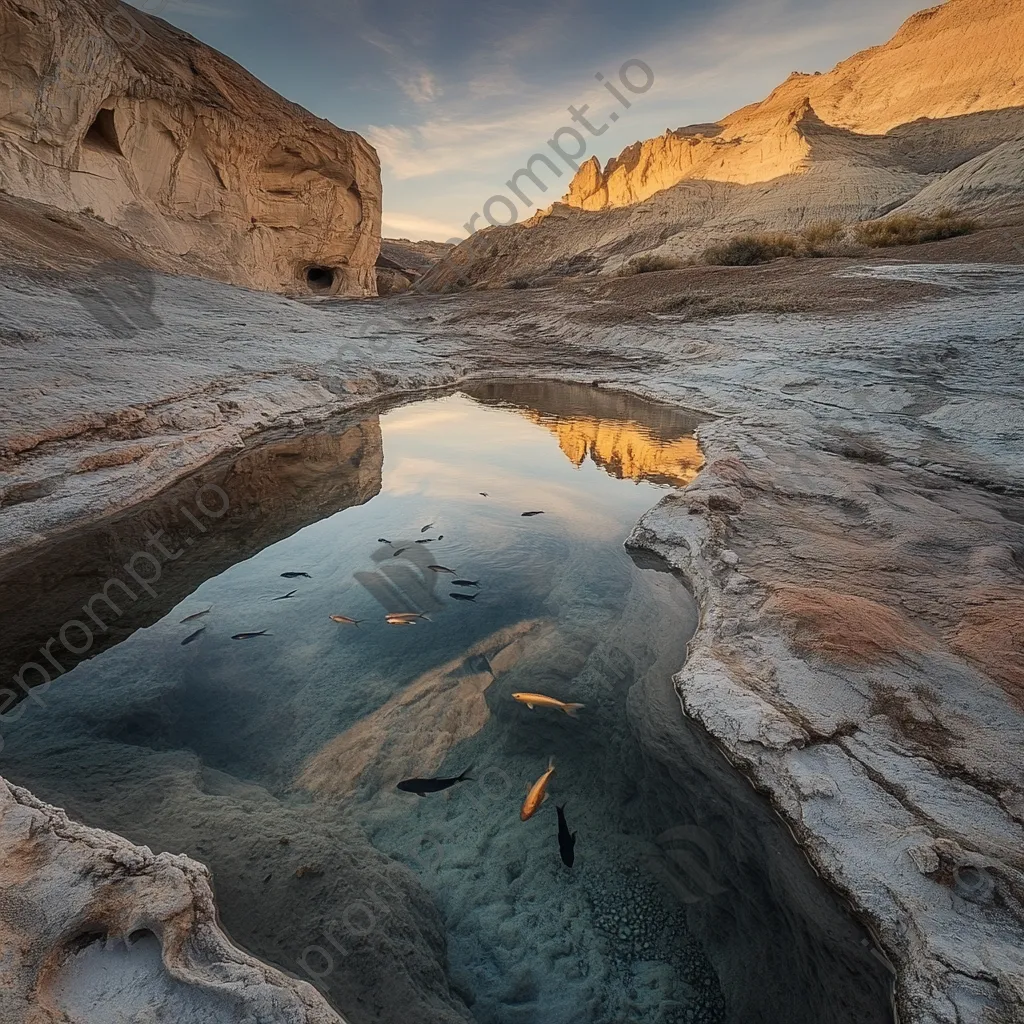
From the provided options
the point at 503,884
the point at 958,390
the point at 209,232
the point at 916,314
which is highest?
the point at 209,232

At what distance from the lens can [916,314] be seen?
984 centimetres

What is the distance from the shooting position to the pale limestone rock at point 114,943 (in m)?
1.25

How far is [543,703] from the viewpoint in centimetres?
279

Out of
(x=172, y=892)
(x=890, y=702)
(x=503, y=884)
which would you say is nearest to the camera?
(x=172, y=892)

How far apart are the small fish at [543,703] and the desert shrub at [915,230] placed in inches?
788

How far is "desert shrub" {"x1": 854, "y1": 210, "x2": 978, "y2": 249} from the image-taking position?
1604 centimetres

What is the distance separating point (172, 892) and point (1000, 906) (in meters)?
2.44

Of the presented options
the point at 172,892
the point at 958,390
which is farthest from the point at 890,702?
the point at 958,390

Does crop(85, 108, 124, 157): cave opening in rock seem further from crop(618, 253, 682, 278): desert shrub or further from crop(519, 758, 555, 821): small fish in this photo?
crop(519, 758, 555, 821): small fish

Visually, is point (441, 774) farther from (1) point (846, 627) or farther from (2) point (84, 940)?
(1) point (846, 627)

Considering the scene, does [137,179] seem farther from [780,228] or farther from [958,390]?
[780,228]

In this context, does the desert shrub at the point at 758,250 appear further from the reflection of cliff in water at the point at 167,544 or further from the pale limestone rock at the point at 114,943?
the pale limestone rock at the point at 114,943

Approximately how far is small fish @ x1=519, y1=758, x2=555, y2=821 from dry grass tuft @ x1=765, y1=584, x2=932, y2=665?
4.76 feet

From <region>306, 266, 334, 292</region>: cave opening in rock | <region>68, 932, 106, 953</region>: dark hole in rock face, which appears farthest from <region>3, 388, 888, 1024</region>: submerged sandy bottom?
<region>306, 266, 334, 292</region>: cave opening in rock
